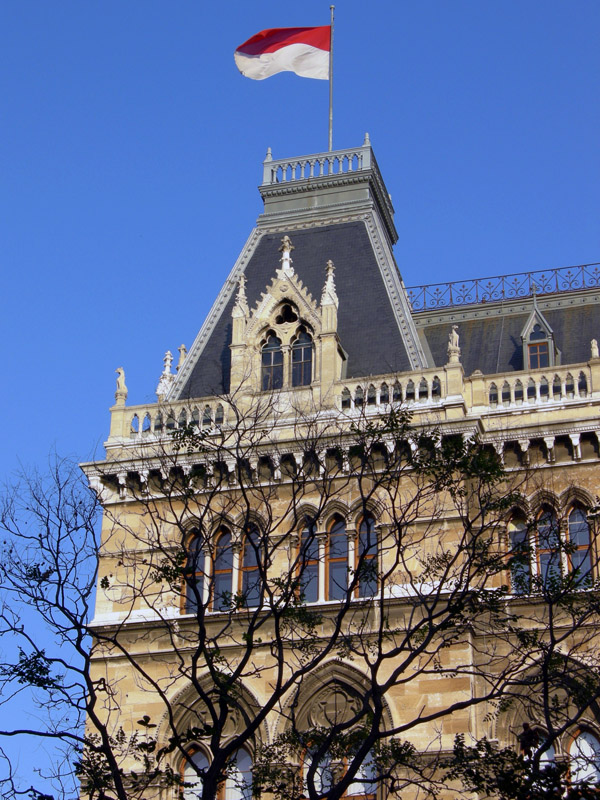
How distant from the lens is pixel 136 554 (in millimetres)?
32812

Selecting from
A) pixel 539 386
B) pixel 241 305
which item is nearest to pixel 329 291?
pixel 241 305

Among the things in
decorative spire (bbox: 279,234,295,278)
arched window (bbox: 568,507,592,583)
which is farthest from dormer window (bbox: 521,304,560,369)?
decorative spire (bbox: 279,234,295,278)

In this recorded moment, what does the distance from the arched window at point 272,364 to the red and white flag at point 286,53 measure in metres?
11.3

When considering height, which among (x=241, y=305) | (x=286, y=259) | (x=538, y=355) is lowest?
(x=538, y=355)

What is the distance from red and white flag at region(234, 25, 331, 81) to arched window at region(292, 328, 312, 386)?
1127 cm

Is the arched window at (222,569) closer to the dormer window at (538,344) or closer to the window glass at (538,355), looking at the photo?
the dormer window at (538,344)

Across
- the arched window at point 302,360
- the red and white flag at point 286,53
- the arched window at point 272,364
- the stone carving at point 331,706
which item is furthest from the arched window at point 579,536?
the red and white flag at point 286,53

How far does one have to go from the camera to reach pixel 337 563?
104 feet

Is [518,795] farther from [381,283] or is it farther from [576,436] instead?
[381,283]

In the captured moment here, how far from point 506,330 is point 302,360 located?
6.83 meters

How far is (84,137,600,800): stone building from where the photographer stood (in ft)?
94.2

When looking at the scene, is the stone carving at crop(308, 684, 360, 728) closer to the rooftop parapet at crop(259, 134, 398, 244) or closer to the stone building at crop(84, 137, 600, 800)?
the stone building at crop(84, 137, 600, 800)

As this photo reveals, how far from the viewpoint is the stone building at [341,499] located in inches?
1130

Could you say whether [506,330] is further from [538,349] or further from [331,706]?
[331,706]
